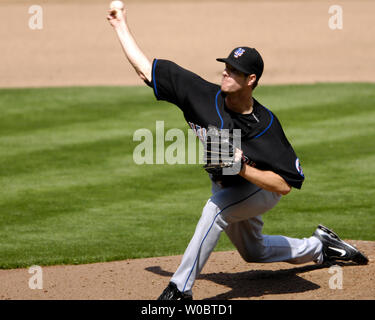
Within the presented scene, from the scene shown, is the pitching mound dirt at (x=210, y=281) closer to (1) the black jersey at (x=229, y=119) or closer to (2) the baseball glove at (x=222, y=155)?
(1) the black jersey at (x=229, y=119)

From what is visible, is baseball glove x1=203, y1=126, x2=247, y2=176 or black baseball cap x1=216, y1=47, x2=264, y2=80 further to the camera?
black baseball cap x1=216, y1=47, x2=264, y2=80

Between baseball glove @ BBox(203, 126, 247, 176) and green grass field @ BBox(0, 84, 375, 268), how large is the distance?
6.21 ft

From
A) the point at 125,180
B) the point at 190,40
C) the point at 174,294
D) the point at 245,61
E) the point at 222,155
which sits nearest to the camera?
the point at 222,155

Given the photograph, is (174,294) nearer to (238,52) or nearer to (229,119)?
(229,119)

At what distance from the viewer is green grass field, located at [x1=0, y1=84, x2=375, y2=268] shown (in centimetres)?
618

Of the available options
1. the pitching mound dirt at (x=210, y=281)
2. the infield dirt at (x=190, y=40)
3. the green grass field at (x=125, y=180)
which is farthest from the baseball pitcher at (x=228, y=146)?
the infield dirt at (x=190, y=40)

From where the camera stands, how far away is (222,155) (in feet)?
13.2

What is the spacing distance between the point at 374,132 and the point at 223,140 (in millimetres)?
5994

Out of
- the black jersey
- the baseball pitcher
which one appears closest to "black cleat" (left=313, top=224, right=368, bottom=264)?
the baseball pitcher

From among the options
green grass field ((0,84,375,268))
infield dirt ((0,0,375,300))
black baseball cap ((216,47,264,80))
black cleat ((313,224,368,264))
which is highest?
infield dirt ((0,0,375,300))

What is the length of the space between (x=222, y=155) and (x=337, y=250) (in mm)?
1591

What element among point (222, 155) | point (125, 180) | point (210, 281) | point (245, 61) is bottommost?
point (210, 281)

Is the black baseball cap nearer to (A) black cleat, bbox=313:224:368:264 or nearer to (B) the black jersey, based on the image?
(B) the black jersey

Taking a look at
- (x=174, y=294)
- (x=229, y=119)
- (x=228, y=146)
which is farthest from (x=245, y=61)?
(x=174, y=294)
